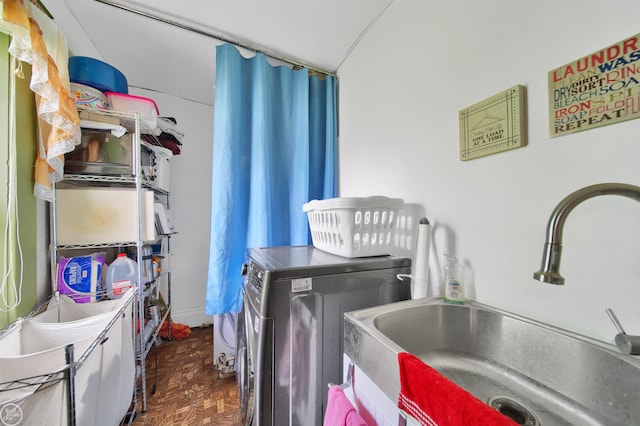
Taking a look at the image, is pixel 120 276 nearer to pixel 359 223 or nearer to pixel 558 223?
pixel 359 223

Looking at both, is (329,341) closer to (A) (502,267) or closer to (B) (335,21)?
(A) (502,267)

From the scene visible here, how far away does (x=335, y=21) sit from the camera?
1.47m

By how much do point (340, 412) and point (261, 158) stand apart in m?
1.45

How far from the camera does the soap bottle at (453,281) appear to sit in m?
0.89

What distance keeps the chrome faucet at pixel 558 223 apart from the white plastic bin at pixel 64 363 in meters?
1.35

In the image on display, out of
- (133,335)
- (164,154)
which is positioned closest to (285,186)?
(164,154)

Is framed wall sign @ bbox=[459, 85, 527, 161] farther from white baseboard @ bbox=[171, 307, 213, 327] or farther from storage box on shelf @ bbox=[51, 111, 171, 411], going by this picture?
white baseboard @ bbox=[171, 307, 213, 327]

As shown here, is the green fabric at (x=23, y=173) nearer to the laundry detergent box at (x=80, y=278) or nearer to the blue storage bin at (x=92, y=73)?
the laundry detergent box at (x=80, y=278)

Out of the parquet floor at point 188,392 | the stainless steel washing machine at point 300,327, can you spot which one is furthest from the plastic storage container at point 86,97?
the parquet floor at point 188,392

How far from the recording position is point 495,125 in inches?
32.5

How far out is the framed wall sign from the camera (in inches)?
29.7

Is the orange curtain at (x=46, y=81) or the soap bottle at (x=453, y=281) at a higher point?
the orange curtain at (x=46, y=81)

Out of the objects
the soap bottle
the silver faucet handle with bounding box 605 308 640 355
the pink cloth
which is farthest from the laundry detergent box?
the silver faucet handle with bounding box 605 308 640 355

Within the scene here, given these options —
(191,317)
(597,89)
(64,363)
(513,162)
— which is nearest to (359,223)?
(513,162)
